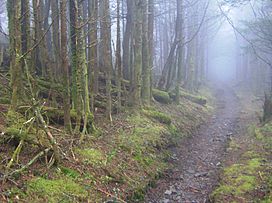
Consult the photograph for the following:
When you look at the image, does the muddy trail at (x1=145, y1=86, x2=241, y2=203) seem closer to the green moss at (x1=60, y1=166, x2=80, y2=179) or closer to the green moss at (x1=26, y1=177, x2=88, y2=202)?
the green moss at (x1=60, y1=166, x2=80, y2=179)

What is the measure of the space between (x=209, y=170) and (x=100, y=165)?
153 inches

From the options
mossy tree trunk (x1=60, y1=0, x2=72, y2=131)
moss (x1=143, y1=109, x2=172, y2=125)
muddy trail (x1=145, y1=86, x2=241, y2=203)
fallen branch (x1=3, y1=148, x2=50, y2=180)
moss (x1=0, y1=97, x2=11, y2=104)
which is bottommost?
muddy trail (x1=145, y1=86, x2=241, y2=203)

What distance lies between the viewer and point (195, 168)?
11.0 meters

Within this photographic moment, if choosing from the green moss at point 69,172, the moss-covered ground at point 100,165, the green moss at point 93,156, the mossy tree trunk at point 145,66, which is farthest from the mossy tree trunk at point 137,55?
the green moss at point 69,172

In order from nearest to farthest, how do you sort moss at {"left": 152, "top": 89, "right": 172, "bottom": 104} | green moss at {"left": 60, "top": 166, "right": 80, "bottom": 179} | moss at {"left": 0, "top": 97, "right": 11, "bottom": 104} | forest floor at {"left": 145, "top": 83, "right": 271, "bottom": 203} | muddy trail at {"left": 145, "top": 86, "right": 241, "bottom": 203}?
green moss at {"left": 60, "top": 166, "right": 80, "bottom": 179} < forest floor at {"left": 145, "top": 83, "right": 271, "bottom": 203} < muddy trail at {"left": 145, "top": 86, "right": 241, "bottom": 203} < moss at {"left": 0, "top": 97, "right": 11, "bottom": 104} < moss at {"left": 152, "top": 89, "right": 172, "bottom": 104}

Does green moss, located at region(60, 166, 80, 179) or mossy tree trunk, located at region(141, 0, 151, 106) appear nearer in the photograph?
green moss, located at region(60, 166, 80, 179)

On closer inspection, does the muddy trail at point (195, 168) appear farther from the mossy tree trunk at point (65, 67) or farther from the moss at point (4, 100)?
the moss at point (4, 100)

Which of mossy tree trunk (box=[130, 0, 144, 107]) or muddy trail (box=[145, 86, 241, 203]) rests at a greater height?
mossy tree trunk (box=[130, 0, 144, 107])

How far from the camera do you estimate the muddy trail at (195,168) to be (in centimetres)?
866

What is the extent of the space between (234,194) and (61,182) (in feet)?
Answer: 13.3

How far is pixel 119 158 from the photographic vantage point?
9484mm

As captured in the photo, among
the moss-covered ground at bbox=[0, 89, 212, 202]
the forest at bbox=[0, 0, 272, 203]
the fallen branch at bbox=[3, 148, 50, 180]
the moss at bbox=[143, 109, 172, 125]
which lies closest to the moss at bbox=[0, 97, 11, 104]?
the forest at bbox=[0, 0, 272, 203]

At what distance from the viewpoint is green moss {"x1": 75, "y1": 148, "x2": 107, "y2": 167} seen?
8.46m

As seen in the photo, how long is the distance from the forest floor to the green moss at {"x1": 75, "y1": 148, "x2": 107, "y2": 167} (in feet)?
4.74
